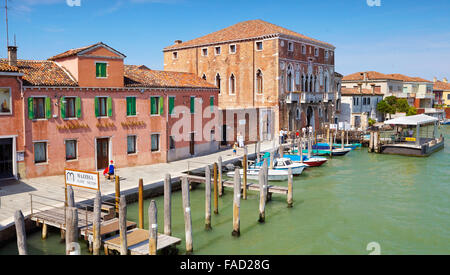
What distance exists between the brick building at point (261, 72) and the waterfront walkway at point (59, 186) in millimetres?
10243

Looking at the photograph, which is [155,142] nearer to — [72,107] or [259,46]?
[72,107]

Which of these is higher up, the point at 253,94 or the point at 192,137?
the point at 253,94

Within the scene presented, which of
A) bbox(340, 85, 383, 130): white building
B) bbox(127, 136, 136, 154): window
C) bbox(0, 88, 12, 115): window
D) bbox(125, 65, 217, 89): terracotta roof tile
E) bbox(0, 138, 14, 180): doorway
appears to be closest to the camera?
bbox(0, 88, 12, 115): window

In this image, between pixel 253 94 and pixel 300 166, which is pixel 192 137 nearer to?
pixel 300 166

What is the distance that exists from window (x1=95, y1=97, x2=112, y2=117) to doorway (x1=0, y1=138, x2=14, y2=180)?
393 cm

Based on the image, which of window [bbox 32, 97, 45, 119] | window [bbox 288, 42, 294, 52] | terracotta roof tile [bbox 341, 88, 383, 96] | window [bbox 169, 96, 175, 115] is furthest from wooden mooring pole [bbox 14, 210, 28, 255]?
terracotta roof tile [bbox 341, 88, 383, 96]

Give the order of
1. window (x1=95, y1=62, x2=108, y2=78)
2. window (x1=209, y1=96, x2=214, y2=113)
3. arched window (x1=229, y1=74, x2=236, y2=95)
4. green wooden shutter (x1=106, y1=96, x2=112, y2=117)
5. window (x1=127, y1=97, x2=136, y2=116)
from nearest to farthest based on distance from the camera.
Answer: window (x1=95, y1=62, x2=108, y2=78)
green wooden shutter (x1=106, y1=96, x2=112, y2=117)
window (x1=127, y1=97, x2=136, y2=116)
window (x1=209, y1=96, x2=214, y2=113)
arched window (x1=229, y1=74, x2=236, y2=95)

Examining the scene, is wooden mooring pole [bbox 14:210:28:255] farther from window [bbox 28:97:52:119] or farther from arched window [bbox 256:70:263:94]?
arched window [bbox 256:70:263:94]

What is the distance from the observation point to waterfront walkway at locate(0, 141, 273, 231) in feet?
43.8

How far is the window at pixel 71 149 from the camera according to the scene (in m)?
18.2

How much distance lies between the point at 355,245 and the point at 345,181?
902cm

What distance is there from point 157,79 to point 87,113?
496 cm
